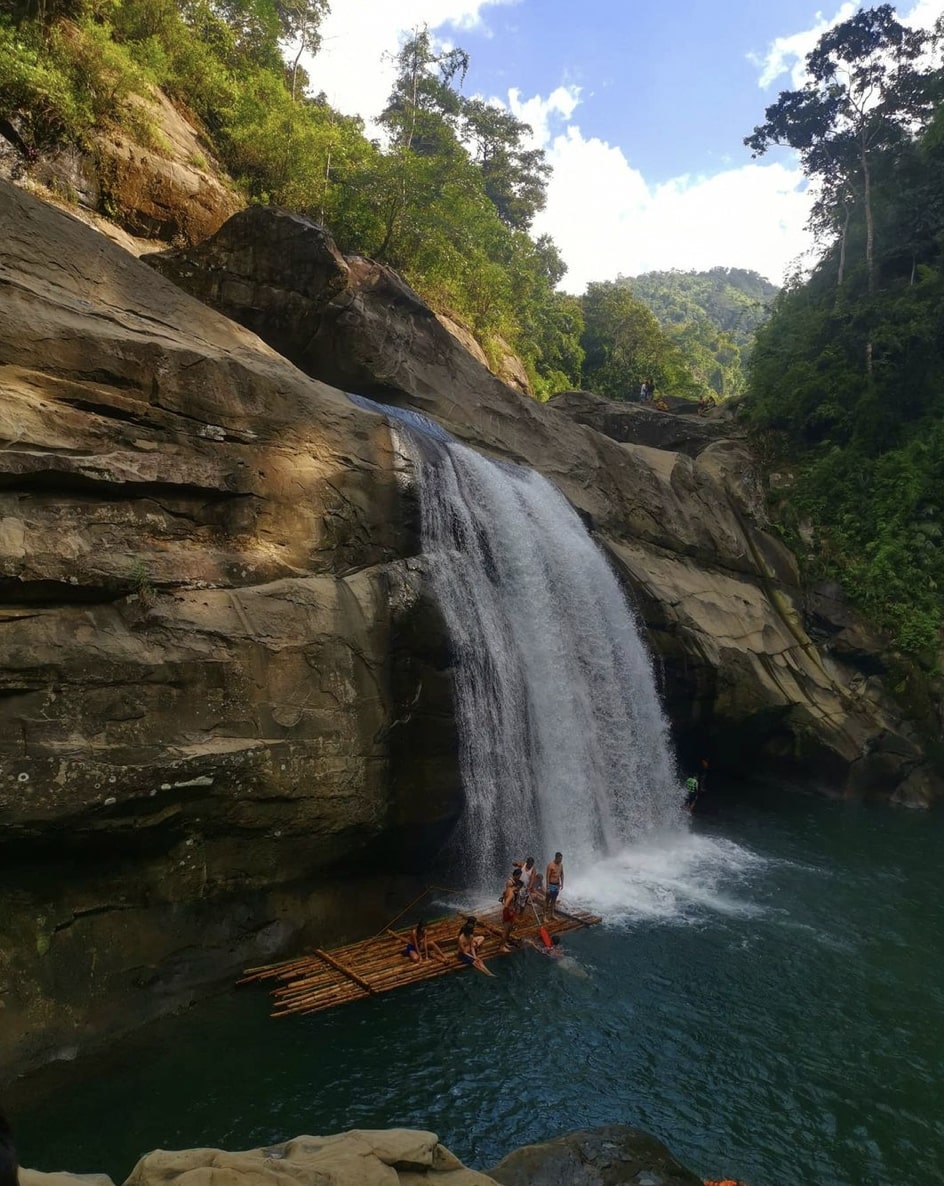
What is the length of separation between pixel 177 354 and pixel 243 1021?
31.5ft

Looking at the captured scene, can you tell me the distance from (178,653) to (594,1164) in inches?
293

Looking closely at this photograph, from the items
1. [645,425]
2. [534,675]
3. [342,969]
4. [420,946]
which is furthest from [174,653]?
[645,425]

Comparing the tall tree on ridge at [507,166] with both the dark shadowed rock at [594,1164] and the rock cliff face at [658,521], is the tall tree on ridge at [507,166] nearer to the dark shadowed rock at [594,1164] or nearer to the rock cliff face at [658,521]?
the rock cliff face at [658,521]

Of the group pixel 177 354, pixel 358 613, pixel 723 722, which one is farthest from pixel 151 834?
pixel 723 722

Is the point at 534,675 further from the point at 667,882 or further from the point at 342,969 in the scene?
the point at 342,969

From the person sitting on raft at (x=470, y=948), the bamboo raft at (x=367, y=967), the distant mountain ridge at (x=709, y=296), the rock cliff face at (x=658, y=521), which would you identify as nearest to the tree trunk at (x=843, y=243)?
the rock cliff face at (x=658, y=521)

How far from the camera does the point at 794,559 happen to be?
85.9ft

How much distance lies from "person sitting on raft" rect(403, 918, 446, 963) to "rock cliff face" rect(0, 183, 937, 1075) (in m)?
1.16

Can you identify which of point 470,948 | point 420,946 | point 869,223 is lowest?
point 470,948

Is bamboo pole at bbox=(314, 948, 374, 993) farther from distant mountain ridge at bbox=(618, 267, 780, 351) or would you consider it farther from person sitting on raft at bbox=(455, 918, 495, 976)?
distant mountain ridge at bbox=(618, 267, 780, 351)

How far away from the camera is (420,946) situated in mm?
10961

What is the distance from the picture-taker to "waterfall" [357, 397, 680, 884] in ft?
44.9

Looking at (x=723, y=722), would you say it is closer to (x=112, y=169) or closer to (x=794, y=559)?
(x=794, y=559)

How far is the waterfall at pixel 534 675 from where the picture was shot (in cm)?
1369
